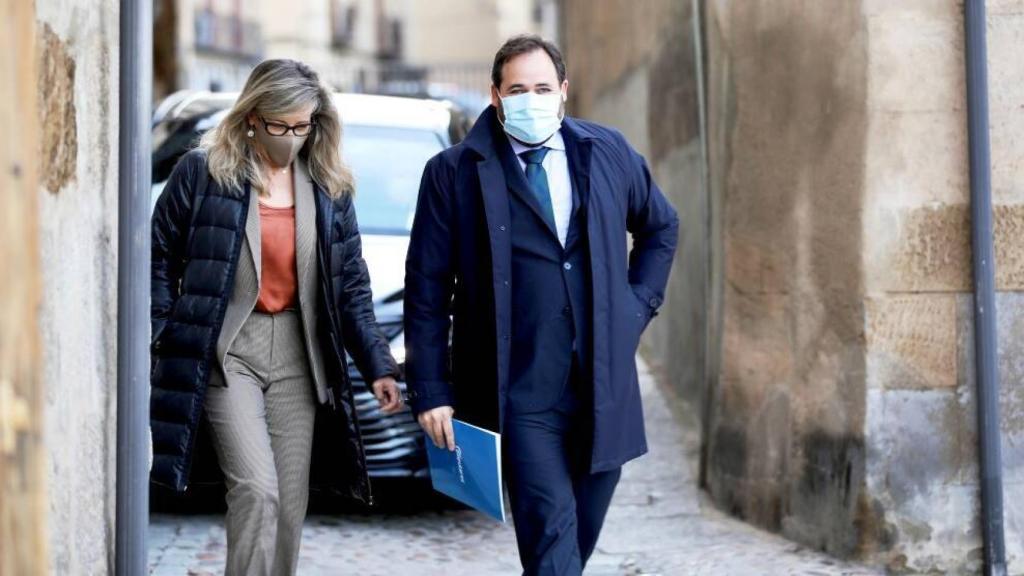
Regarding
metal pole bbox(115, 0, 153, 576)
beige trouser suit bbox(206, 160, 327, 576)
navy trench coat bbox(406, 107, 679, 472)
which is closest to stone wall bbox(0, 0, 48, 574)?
metal pole bbox(115, 0, 153, 576)

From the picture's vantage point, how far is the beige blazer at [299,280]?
4.63 metres

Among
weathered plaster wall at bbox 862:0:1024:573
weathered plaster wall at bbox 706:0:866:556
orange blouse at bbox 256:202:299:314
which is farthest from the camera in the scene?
weathered plaster wall at bbox 706:0:866:556

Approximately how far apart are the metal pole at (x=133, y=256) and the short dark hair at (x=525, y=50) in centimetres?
96

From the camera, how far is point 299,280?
4.69 m

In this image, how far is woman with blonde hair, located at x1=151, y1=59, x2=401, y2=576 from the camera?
4598 mm

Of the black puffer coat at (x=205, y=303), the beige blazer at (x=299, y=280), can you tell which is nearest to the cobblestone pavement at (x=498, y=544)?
the black puffer coat at (x=205, y=303)

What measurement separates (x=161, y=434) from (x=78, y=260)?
0.89 m

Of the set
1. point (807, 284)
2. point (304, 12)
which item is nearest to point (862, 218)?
point (807, 284)

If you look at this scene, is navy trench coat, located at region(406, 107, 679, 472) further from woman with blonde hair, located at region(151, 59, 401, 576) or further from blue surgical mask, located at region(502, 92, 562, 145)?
woman with blonde hair, located at region(151, 59, 401, 576)

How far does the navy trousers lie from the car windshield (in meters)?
3.04

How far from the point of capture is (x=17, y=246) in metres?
2.04

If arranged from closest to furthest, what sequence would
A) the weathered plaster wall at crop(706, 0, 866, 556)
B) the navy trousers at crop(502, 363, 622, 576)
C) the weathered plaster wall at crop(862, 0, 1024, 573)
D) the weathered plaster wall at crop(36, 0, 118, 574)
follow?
the weathered plaster wall at crop(36, 0, 118, 574)
the navy trousers at crop(502, 363, 622, 576)
the weathered plaster wall at crop(862, 0, 1024, 573)
the weathered plaster wall at crop(706, 0, 866, 556)

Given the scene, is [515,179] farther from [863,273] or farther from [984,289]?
[984,289]

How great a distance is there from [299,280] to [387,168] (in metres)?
2.97
